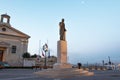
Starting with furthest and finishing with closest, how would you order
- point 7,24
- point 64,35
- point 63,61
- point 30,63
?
point 7,24 < point 30,63 < point 64,35 < point 63,61

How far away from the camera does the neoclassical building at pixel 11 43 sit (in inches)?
1486

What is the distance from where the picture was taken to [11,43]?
3950cm

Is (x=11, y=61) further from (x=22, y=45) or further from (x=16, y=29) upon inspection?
(x=16, y=29)

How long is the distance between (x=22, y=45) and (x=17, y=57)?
11.2 feet

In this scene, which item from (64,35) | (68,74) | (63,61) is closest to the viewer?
(68,74)

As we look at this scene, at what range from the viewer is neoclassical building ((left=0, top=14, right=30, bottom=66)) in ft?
124

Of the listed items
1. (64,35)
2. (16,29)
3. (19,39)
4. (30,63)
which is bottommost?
(30,63)

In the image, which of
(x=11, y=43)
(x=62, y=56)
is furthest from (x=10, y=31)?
(x=62, y=56)

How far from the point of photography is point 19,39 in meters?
41.1

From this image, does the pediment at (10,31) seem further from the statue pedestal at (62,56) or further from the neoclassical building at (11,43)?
the statue pedestal at (62,56)

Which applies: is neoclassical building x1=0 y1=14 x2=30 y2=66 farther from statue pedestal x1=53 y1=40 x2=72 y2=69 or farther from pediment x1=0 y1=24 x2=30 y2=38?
statue pedestal x1=53 y1=40 x2=72 y2=69

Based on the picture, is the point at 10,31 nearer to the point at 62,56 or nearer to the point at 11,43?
the point at 11,43

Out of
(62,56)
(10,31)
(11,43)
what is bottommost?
(62,56)

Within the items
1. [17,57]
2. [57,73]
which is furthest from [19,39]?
[57,73]
